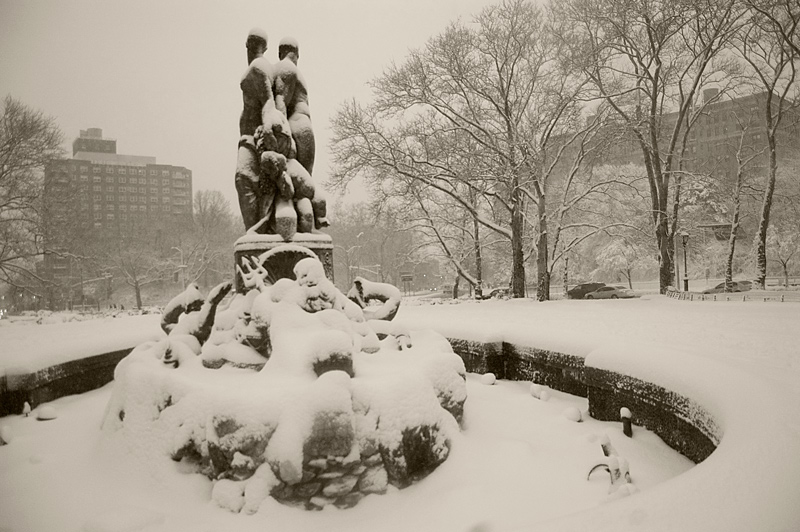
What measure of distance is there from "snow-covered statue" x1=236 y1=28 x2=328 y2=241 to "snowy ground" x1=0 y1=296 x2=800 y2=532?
3072mm

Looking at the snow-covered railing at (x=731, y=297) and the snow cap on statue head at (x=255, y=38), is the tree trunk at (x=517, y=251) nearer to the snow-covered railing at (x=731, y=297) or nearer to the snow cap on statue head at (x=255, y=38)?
the snow-covered railing at (x=731, y=297)

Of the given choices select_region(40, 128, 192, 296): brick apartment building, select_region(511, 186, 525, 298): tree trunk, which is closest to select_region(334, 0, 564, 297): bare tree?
select_region(511, 186, 525, 298): tree trunk

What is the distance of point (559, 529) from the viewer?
78.8 inches

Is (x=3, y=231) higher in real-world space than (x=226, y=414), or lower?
higher

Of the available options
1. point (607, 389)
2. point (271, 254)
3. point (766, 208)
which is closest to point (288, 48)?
point (271, 254)

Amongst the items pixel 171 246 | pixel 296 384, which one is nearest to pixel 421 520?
pixel 296 384

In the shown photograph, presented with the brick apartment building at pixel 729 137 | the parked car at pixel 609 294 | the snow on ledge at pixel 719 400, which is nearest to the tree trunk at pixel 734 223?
the brick apartment building at pixel 729 137

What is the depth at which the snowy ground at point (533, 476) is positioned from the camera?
2.14m

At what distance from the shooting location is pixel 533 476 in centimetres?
385

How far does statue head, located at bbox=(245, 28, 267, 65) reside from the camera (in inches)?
256

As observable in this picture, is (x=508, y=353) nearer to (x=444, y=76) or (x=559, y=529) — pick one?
(x=559, y=529)

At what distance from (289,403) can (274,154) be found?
3466 millimetres

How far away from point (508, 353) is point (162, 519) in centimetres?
498

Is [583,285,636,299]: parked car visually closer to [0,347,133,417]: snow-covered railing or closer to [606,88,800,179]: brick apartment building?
[606,88,800,179]: brick apartment building
